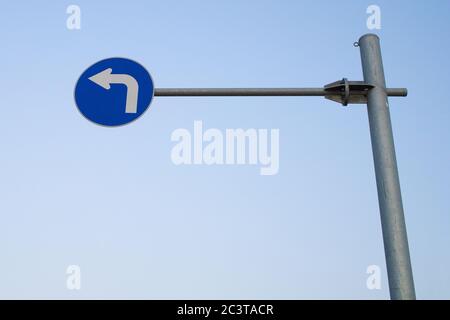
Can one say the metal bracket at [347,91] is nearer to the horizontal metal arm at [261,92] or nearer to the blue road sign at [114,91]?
the horizontal metal arm at [261,92]

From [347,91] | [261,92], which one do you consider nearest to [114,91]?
[261,92]

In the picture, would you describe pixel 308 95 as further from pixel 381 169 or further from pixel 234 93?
pixel 381 169

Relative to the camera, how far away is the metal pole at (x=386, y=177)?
2.87m

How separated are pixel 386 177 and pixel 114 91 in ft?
8.09

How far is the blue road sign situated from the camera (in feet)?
12.1

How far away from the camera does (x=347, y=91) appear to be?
3736 millimetres

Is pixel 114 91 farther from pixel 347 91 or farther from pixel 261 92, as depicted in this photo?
pixel 347 91

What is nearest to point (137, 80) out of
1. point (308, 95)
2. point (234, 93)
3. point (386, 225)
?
point (234, 93)

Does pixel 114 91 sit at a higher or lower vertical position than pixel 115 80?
lower

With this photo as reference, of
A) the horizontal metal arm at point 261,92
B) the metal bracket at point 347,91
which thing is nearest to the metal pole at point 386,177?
the metal bracket at point 347,91

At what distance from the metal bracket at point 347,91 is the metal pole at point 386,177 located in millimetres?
75

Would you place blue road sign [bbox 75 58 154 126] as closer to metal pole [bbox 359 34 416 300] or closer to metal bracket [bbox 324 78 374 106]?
metal bracket [bbox 324 78 374 106]
